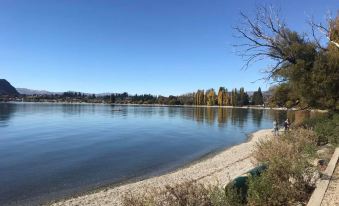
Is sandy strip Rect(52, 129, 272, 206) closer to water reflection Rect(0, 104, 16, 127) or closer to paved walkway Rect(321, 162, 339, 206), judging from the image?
paved walkway Rect(321, 162, 339, 206)

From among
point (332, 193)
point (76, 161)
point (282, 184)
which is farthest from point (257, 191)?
point (76, 161)

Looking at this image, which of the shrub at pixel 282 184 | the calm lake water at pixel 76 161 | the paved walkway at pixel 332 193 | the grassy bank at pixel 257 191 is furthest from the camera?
the calm lake water at pixel 76 161

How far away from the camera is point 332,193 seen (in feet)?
30.4

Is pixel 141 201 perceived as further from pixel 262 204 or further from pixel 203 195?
pixel 262 204

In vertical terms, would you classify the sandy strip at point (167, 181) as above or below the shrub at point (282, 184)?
below

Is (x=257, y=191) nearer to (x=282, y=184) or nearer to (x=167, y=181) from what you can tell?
(x=282, y=184)

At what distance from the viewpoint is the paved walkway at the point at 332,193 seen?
845cm

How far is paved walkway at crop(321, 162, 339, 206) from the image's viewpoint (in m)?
8.45

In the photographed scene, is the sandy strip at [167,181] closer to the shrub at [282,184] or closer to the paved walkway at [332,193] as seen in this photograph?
the shrub at [282,184]

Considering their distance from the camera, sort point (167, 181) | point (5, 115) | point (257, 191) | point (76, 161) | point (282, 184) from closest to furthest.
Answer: point (257, 191), point (282, 184), point (167, 181), point (76, 161), point (5, 115)

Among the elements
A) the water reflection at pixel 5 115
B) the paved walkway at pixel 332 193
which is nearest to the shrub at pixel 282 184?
the paved walkway at pixel 332 193

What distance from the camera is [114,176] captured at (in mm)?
24109

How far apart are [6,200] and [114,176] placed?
24.4 ft

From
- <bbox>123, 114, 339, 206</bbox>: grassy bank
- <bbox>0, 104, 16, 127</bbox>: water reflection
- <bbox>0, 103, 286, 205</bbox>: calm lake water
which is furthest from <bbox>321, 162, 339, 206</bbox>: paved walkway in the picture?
<bbox>0, 104, 16, 127</bbox>: water reflection
